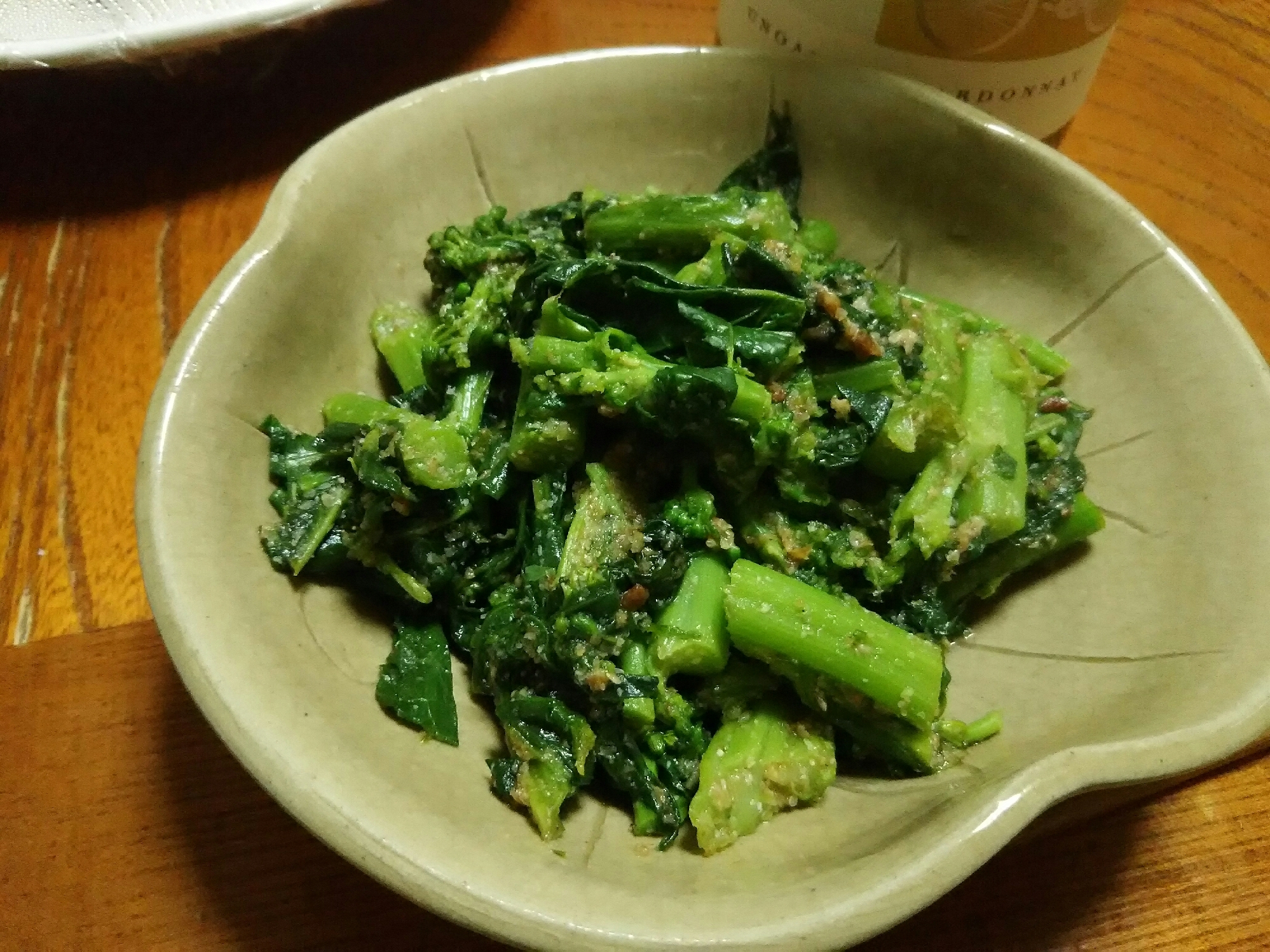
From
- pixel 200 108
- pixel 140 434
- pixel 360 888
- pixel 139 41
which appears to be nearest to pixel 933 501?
pixel 360 888

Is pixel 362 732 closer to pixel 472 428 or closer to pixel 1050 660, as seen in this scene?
pixel 472 428

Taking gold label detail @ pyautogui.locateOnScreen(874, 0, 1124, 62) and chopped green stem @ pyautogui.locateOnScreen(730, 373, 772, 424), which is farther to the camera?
gold label detail @ pyautogui.locateOnScreen(874, 0, 1124, 62)

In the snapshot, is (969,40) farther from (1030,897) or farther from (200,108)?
(200,108)

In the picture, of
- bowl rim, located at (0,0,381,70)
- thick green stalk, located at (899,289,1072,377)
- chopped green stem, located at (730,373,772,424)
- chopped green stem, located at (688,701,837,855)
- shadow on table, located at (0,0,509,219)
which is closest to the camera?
chopped green stem, located at (688,701,837,855)

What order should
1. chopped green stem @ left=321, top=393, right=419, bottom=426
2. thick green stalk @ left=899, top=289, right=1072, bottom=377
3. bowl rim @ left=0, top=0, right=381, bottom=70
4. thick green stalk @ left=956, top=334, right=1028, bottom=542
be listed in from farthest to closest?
bowl rim @ left=0, top=0, right=381, bottom=70, thick green stalk @ left=899, top=289, right=1072, bottom=377, chopped green stem @ left=321, top=393, right=419, bottom=426, thick green stalk @ left=956, top=334, right=1028, bottom=542

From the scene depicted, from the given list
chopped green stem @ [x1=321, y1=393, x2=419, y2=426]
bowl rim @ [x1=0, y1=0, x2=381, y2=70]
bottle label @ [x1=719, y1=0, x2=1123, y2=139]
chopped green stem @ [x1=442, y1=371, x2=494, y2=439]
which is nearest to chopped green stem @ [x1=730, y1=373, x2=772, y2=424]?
chopped green stem @ [x1=442, y1=371, x2=494, y2=439]

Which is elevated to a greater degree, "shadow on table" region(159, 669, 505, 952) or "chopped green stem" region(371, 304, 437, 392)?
"chopped green stem" region(371, 304, 437, 392)

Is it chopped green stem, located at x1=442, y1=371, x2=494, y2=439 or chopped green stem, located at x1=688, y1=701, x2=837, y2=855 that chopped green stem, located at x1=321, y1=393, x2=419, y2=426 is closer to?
chopped green stem, located at x1=442, y1=371, x2=494, y2=439

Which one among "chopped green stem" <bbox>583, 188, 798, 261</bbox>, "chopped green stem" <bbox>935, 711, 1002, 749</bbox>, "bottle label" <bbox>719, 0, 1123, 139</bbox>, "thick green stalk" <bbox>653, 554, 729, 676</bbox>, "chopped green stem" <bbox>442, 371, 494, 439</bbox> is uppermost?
"bottle label" <bbox>719, 0, 1123, 139</bbox>
